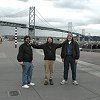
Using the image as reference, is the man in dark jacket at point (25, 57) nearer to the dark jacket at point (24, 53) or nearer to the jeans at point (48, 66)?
the dark jacket at point (24, 53)

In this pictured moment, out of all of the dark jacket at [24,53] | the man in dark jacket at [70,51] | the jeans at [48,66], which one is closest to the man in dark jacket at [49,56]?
the jeans at [48,66]

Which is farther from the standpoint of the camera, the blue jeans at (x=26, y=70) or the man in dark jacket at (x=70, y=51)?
the man in dark jacket at (x=70, y=51)

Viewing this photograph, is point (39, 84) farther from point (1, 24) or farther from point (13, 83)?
point (1, 24)

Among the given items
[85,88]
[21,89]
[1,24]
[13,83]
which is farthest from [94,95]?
[1,24]

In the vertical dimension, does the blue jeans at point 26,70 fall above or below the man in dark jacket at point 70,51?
below

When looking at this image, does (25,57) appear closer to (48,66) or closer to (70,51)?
(48,66)

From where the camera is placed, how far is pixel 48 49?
39.0 ft

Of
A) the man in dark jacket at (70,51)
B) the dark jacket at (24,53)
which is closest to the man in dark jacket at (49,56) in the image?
the man in dark jacket at (70,51)

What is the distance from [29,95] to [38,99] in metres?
0.67

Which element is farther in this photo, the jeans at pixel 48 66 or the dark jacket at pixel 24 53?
the jeans at pixel 48 66

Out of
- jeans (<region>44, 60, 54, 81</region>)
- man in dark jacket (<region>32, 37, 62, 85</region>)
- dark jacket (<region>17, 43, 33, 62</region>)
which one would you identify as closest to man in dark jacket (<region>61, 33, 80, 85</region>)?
man in dark jacket (<region>32, 37, 62, 85</region>)

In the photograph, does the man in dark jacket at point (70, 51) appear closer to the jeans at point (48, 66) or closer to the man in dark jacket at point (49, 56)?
the man in dark jacket at point (49, 56)

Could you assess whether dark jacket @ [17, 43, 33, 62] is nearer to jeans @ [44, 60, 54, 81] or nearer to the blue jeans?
the blue jeans

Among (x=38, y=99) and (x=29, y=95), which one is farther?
(x=29, y=95)
